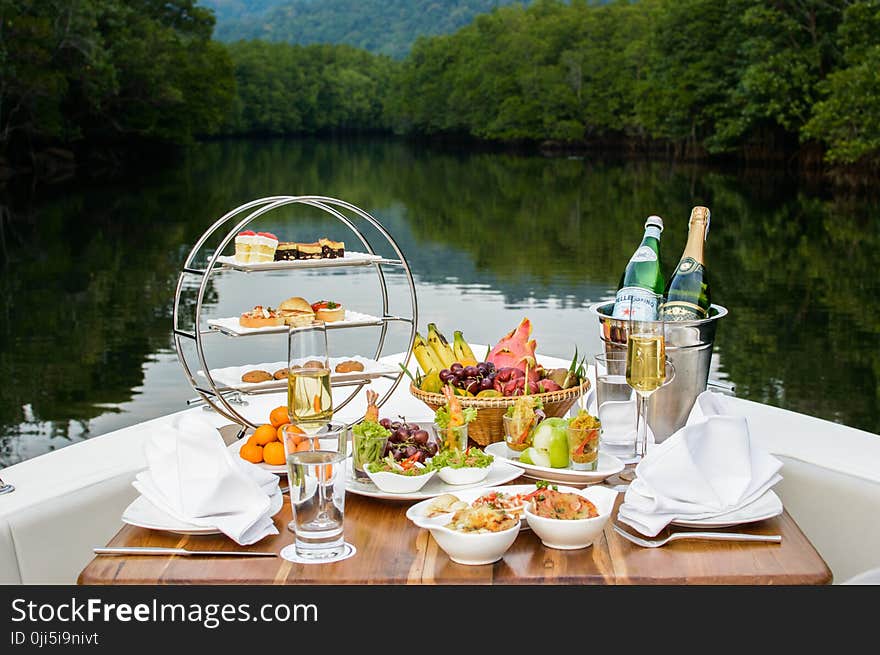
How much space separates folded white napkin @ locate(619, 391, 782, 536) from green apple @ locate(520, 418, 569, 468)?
24cm

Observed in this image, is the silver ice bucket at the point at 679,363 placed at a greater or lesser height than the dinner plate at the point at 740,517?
greater

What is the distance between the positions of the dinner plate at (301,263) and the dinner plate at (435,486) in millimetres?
893

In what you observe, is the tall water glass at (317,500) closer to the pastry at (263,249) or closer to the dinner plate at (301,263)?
the dinner plate at (301,263)

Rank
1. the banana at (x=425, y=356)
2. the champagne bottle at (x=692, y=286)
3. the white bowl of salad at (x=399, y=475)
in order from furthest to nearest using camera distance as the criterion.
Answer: the banana at (x=425, y=356) < the champagne bottle at (x=692, y=286) < the white bowl of salad at (x=399, y=475)

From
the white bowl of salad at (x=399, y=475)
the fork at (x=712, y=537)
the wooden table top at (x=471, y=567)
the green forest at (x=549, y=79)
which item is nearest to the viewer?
the wooden table top at (x=471, y=567)

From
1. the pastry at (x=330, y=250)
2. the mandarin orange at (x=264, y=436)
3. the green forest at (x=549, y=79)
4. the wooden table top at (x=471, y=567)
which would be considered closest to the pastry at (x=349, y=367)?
the pastry at (x=330, y=250)

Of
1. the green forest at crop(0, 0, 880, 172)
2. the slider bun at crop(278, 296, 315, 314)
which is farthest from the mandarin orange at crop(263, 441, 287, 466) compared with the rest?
the green forest at crop(0, 0, 880, 172)

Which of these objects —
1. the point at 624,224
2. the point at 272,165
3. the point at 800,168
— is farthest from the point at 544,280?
the point at 272,165

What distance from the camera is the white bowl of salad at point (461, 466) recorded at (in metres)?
2.49

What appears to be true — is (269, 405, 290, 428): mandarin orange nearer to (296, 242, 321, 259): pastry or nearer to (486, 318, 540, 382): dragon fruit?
(486, 318, 540, 382): dragon fruit

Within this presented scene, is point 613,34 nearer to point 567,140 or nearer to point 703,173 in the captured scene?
point 567,140

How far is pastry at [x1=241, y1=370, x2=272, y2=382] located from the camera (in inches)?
129

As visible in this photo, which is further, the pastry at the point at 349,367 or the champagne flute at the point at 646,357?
the pastry at the point at 349,367
